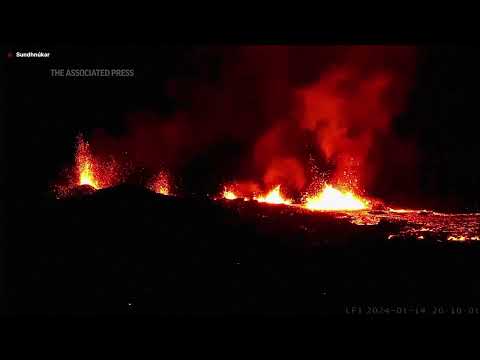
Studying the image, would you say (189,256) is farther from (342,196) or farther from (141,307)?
(342,196)

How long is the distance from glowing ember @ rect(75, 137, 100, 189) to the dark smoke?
0.22 ft

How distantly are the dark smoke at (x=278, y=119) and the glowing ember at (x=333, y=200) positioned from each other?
95 millimetres

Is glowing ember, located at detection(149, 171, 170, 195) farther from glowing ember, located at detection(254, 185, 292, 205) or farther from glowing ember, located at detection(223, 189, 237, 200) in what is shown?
glowing ember, located at detection(254, 185, 292, 205)

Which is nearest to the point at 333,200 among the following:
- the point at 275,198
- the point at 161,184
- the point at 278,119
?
the point at 275,198

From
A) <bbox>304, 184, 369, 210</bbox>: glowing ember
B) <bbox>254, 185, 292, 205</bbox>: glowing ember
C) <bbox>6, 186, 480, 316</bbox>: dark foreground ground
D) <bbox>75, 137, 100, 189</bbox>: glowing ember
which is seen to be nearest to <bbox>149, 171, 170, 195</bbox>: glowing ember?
<bbox>6, 186, 480, 316</bbox>: dark foreground ground

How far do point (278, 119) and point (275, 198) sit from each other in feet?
1.56

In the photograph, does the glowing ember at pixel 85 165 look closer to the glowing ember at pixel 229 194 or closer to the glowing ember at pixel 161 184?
the glowing ember at pixel 161 184

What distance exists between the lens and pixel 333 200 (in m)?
2.83

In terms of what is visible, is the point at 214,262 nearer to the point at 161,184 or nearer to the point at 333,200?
the point at 161,184

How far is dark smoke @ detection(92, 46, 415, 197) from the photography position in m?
2.62

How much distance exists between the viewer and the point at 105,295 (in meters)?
2.44
